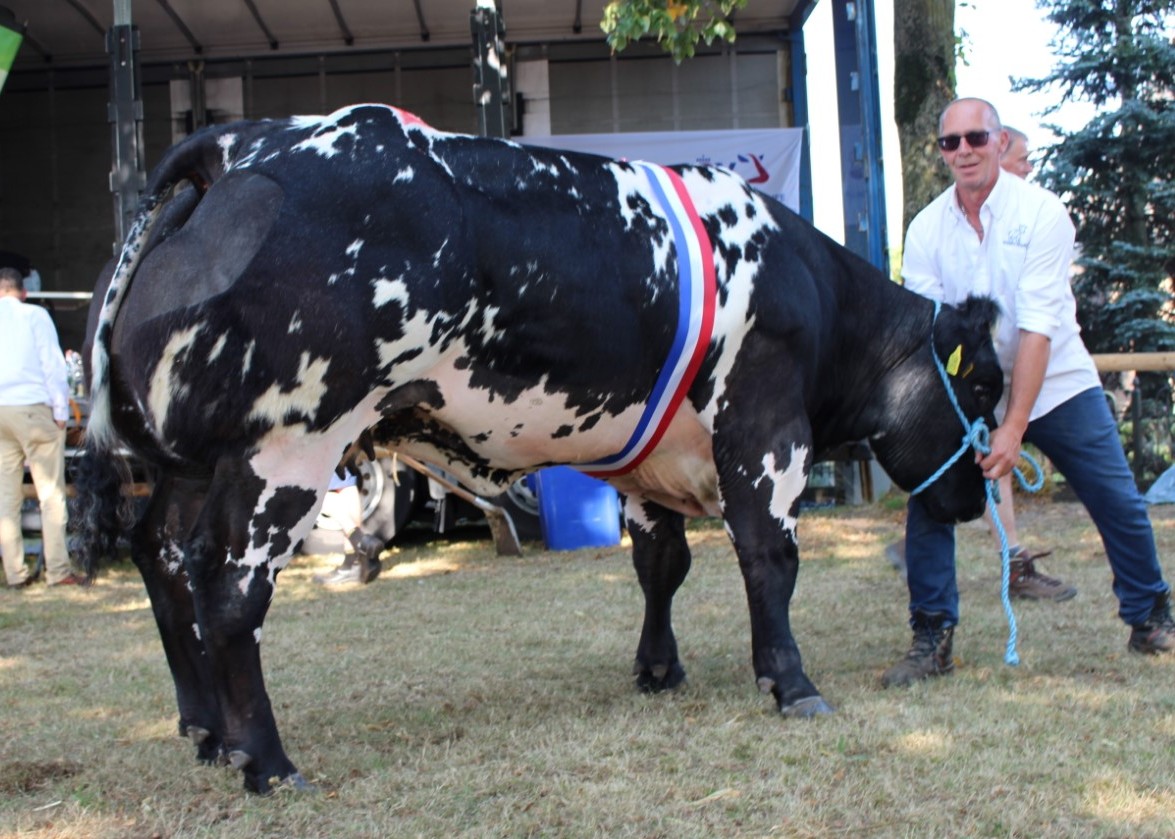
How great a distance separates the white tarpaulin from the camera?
11914mm

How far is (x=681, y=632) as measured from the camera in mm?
5684

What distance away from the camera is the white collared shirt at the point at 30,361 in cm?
817

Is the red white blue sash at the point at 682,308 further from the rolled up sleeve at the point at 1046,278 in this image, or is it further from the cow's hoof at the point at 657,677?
the rolled up sleeve at the point at 1046,278

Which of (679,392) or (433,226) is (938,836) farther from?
(433,226)

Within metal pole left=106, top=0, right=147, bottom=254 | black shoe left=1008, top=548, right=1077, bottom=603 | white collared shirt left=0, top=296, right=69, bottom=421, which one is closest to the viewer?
black shoe left=1008, top=548, right=1077, bottom=603

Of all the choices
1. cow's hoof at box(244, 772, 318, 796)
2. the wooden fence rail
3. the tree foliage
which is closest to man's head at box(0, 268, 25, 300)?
the tree foliage

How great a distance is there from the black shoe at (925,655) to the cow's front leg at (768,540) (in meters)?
0.53

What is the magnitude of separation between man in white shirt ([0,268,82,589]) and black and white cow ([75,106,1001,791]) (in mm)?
4792

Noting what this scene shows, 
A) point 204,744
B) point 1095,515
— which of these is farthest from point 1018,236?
point 204,744

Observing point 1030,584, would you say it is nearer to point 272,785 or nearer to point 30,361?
point 272,785

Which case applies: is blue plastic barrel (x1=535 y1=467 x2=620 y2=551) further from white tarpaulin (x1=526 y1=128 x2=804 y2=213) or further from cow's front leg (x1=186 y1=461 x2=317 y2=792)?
cow's front leg (x1=186 y1=461 x2=317 y2=792)

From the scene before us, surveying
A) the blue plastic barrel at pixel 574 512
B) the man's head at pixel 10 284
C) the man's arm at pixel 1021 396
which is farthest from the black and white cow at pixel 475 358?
the man's head at pixel 10 284

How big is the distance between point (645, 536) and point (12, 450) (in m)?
5.48

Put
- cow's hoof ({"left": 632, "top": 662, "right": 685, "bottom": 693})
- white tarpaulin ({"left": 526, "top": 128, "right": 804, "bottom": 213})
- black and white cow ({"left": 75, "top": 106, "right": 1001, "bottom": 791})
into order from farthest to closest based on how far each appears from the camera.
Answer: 1. white tarpaulin ({"left": 526, "top": 128, "right": 804, "bottom": 213})
2. cow's hoof ({"left": 632, "top": 662, "right": 685, "bottom": 693})
3. black and white cow ({"left": 75, "top": 106, "right": 1001, "bottom": 791})
